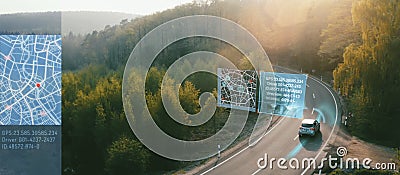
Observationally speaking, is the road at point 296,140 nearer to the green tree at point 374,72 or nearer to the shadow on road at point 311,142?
the shadow on road at point 311,142

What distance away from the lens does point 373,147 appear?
225 inches

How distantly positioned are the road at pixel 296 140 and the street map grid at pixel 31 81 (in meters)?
2.29

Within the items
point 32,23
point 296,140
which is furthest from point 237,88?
point 32,23

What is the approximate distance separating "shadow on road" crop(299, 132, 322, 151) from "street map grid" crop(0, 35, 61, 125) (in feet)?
10.3

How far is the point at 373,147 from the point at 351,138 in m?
0.27

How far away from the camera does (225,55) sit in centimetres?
657

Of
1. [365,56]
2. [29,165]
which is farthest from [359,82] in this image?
[29,165]

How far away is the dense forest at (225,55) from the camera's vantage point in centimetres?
581

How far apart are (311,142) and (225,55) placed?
66.9 inches

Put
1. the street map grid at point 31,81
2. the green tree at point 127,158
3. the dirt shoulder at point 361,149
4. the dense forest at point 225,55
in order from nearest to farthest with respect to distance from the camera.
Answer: the dirt shoulder at point 361,149 < the dense forest at point 225,55 < the street map grid at point 31,81 < the green tree at point 127,158

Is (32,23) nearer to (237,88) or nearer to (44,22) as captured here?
(44,22)
